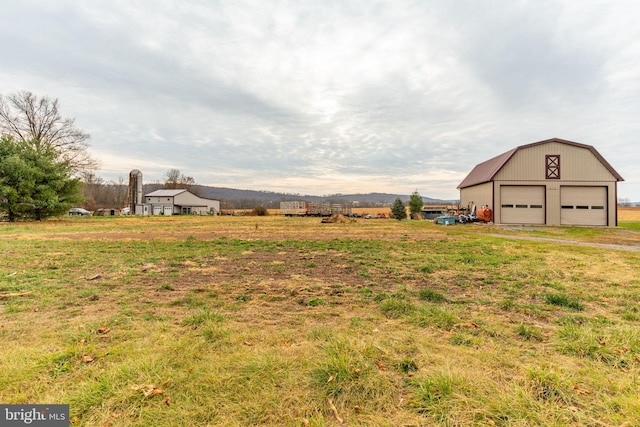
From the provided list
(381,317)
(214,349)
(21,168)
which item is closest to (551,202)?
(381,317)

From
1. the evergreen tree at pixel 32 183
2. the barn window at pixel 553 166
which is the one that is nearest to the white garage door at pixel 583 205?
the barn window at pixel 553 166

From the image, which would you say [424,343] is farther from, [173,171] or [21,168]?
[173,171]

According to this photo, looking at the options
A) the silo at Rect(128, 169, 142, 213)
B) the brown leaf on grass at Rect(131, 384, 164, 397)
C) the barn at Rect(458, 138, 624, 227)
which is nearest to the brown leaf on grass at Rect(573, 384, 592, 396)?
the brown leaf on grass at Rect(131, 384, 164, 397)

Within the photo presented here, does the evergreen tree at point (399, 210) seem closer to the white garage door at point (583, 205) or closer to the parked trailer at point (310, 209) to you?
the parked trailer at point (310, 209)

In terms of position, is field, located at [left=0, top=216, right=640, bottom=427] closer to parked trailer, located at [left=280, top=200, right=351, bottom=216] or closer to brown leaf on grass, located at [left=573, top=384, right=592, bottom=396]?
brown leaf on grass, located at [left=573, top=384, right=592, bottom=396]

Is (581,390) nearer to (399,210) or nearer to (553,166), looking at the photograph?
(553,166)

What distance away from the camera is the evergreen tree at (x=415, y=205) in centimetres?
4381

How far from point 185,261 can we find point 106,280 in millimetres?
2360

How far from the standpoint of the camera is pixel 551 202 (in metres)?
25.5

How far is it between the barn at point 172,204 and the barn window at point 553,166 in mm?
61481

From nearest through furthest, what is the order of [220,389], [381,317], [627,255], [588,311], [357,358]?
[220,389], [357,358], [381,317], [588,311], [627,255]

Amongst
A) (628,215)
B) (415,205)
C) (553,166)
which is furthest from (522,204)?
(628,215)

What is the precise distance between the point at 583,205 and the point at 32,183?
5044 cm

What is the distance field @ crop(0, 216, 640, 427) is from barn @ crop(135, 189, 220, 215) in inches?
2303
